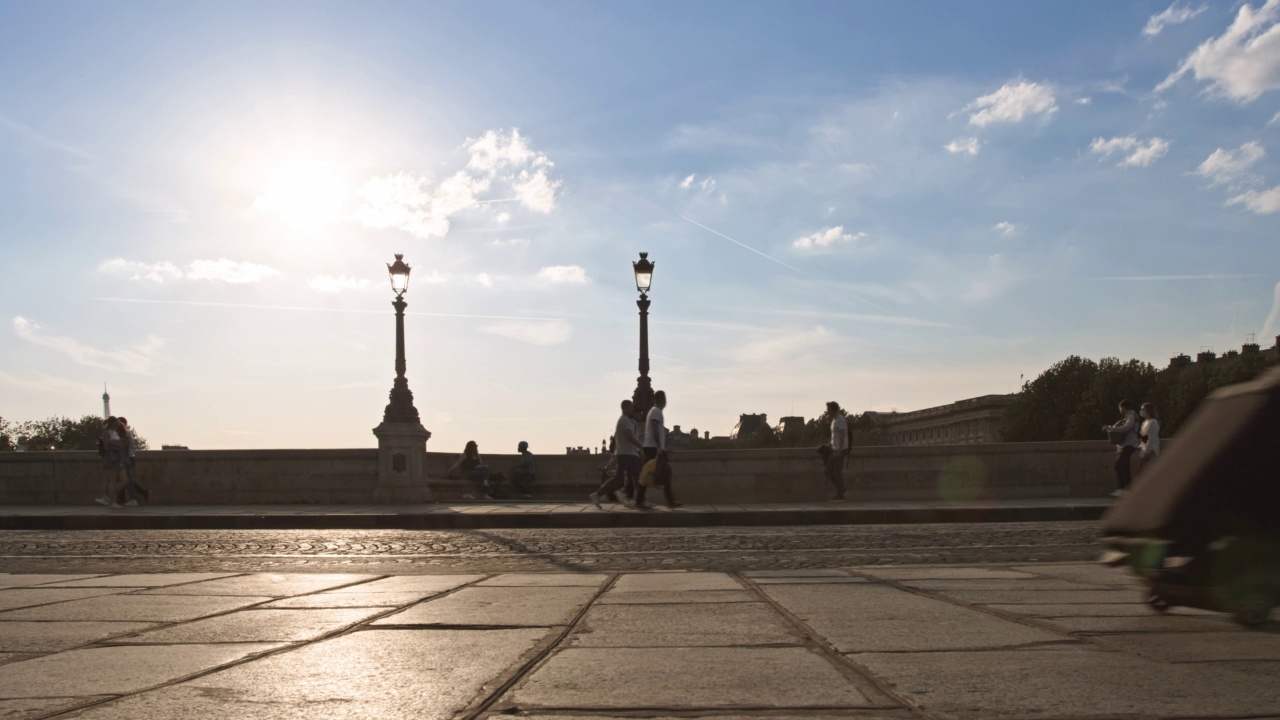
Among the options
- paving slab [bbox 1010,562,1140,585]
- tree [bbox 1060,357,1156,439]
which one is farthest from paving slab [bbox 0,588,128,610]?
tree [bbox 1060,357,1156,439]

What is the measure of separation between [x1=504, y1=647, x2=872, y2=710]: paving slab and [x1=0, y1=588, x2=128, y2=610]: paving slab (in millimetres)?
3391

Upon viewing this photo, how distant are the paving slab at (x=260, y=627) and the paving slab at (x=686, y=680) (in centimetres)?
129

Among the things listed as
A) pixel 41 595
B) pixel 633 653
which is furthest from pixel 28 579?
pixel 633 653

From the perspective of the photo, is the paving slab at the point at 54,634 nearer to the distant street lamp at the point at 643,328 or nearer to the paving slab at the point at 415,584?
the paving slab at the point at 415,584

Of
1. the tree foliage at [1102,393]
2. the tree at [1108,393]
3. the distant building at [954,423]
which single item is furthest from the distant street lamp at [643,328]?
the distant building at [954,423]

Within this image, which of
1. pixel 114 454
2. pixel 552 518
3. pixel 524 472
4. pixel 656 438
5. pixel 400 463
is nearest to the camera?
pixel 552 518

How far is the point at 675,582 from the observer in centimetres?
666

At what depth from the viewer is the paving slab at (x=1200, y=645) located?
361cm

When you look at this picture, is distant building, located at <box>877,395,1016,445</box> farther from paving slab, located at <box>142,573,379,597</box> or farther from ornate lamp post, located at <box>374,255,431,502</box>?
paving slab, located at <box>142,573,379,597</box>

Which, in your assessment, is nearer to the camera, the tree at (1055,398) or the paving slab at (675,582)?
the paving slab at (675,582)

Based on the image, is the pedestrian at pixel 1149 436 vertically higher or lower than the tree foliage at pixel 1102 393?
lower

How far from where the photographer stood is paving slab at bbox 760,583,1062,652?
4.01m

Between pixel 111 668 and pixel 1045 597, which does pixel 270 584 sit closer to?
pixel 111 668

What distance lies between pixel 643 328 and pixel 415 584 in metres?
12.9
